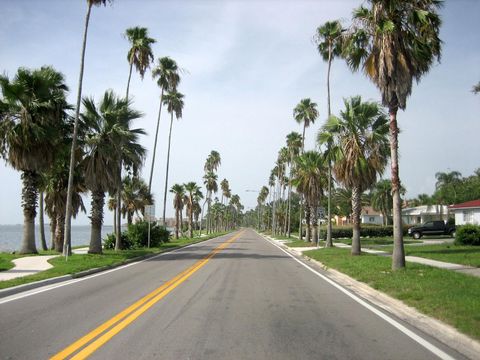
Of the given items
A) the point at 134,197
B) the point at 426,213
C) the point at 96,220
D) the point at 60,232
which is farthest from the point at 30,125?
the point at 426,213

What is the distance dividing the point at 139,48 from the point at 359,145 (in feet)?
56.7

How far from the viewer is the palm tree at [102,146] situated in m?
24.6

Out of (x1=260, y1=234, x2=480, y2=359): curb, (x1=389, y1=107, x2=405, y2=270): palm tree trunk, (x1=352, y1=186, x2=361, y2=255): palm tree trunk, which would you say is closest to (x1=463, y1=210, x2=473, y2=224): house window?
(x1=352, y1=186, x2=361, y2=255): palm tree trunk

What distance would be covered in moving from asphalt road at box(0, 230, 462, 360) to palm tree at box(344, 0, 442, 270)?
548cm

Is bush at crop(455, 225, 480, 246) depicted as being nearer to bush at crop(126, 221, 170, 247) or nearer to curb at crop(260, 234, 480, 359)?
curb at crop(260, 234, 480, 359)

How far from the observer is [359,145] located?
2245cm

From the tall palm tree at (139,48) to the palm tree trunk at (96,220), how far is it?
345 inches

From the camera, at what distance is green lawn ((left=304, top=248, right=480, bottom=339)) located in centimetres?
776

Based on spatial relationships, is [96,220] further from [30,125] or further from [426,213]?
[426,213]

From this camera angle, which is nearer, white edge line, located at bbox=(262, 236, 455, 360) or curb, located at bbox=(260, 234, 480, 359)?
white edge line, located at bbox=(262, 236, 455, 360)

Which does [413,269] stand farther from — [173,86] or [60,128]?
[173,86]

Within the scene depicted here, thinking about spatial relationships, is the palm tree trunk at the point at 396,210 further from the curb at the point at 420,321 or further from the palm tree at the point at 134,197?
the palm tree at the point at 134,197

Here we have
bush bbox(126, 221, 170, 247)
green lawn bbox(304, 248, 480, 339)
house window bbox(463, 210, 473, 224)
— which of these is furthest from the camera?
house window bbox(463, 210, 473, 224)

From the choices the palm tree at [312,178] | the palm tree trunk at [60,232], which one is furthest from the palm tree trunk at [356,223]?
the palm tree trunk at [60,232]
